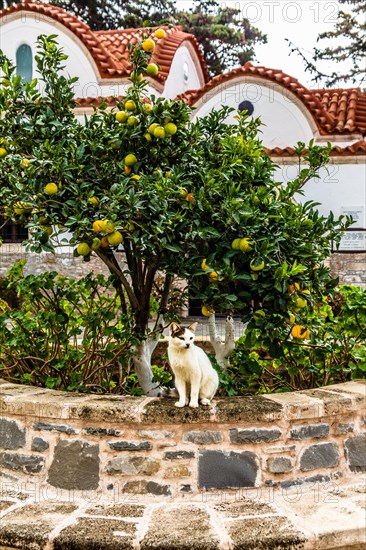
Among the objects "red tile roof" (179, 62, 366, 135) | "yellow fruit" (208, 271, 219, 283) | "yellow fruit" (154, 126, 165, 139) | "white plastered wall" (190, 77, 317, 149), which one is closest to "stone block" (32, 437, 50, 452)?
"yellow fruit" (208, 271, 219, 283)

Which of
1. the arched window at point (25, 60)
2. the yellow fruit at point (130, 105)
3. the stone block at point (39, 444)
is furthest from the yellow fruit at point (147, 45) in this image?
the arched window at point (25, 60)

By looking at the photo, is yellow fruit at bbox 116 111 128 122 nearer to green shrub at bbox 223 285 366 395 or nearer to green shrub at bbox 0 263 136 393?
green shrub at bbox 0 263 136 393

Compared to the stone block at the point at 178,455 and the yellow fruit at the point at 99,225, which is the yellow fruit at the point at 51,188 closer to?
the yellow fruit at the point at 99,225

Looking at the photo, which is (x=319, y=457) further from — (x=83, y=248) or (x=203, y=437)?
(x=83, y=248)

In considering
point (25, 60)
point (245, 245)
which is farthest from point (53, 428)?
point (25, 60)

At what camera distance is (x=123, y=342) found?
13.1ft

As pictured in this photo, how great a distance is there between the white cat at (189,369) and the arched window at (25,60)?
10922mm

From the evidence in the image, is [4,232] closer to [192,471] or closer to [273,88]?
[273,88]

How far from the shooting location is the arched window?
12250 millimetres

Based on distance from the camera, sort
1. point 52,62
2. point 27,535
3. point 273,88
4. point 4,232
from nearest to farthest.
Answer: point 27,535 < point 52,62 < point 273,88 < point 4,232

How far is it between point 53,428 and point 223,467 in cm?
93

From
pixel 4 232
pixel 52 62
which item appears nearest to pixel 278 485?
pixel 52 62

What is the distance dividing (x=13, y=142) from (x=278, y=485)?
8.33 feet

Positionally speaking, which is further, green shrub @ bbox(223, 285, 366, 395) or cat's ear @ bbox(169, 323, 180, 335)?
green shrub @ bbox(223, 285, 366, 395)
